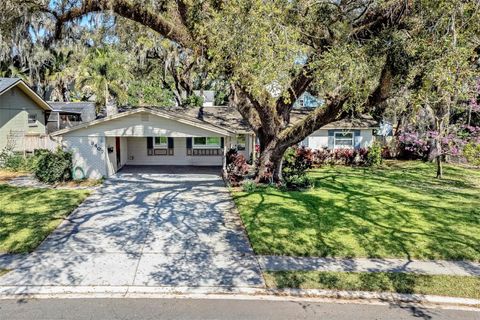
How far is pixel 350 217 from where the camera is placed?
1084cm

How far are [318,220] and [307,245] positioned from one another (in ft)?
6.55

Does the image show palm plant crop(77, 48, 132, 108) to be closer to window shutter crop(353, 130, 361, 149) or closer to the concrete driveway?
the concrete driveway

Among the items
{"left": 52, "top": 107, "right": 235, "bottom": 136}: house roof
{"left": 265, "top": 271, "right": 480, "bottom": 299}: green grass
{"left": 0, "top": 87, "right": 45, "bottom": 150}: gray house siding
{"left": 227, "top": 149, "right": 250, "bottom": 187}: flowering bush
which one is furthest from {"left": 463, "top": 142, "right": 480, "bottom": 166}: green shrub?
{"left": 0, "top": 87, "right": 45, "bottom": 150}: gray house siding

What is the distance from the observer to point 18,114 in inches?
853

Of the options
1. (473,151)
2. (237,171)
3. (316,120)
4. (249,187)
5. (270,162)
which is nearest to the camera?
(473,151)

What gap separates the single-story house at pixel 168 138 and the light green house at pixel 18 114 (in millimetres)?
5955

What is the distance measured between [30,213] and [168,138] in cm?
1041

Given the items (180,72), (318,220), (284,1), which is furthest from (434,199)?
(180,72)

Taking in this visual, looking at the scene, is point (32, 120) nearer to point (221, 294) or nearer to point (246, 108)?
point (246, 108)

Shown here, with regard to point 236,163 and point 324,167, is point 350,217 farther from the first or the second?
point 324,167

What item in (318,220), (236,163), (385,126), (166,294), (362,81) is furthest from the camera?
(385,126)

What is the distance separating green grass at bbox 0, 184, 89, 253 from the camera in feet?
28.1

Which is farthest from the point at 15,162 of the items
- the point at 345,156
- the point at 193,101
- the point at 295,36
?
the point at 345,156

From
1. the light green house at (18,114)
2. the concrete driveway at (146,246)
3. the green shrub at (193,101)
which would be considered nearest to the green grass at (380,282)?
the concrete driveway at (146,246)
